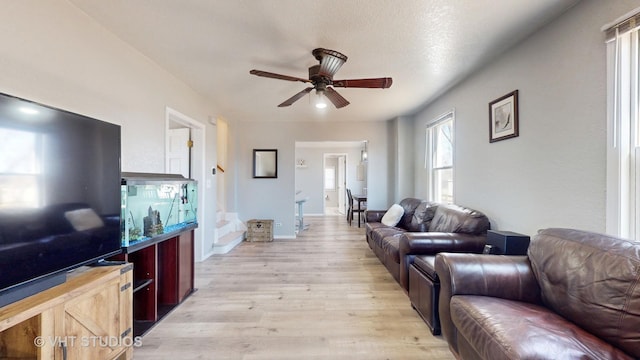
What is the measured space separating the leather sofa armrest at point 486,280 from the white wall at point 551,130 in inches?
23.4

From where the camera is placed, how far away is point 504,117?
2.58m

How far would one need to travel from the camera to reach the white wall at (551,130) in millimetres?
1706

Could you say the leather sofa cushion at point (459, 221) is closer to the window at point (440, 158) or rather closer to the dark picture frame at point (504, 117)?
the window at point (440, 158)

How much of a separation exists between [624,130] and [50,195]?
320cm

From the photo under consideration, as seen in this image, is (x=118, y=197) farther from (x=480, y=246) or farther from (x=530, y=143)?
(x=530, y=143)

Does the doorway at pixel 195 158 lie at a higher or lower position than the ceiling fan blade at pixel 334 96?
lower

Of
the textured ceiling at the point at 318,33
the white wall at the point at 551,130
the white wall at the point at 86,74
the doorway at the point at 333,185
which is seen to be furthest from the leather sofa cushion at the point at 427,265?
the doorway at the point at 333,185

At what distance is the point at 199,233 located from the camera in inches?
152

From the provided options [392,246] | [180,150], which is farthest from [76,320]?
[180,150]

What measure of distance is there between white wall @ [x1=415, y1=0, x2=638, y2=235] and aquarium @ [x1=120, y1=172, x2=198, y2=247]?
10.5ft

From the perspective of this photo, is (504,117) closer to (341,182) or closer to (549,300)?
(549,300)

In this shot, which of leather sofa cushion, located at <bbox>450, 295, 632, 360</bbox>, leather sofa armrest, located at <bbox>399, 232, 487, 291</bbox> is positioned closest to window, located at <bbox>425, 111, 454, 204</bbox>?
leather sofa armrest, located at <bbox>399, 232, 487, 291</bbox>

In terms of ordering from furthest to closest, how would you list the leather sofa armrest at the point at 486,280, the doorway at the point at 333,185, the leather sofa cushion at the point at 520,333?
the doorway at the point at 333,185 < the leather sofa armrest at the point at 486,280 < the leather sofa cushion at the point at 520,333

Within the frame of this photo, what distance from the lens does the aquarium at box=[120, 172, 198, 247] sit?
197 centimetres
